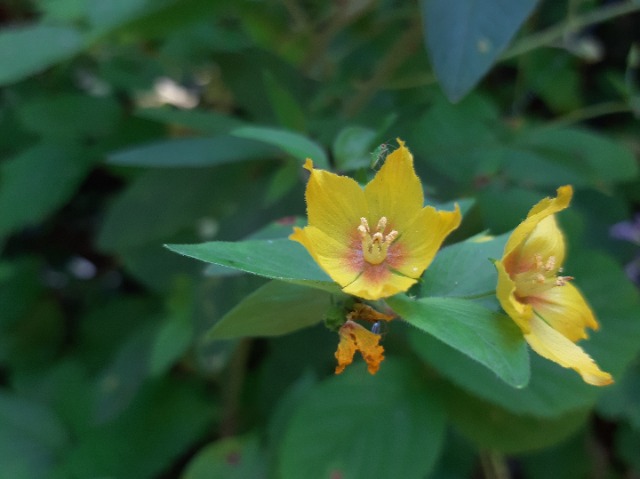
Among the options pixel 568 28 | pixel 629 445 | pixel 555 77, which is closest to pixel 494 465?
pixel 629 445

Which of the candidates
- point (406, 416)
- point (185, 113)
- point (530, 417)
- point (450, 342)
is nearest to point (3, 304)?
point (185, 113)

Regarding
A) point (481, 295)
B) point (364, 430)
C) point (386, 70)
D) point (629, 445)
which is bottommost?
point (629, 445)

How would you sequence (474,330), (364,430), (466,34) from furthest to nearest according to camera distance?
(364,430) < (466,34) < (474,330)

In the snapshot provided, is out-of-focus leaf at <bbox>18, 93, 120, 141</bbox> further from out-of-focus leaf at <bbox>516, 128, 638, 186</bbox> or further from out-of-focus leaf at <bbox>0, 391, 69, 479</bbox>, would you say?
out-of-focus leaf at <bbox>516, 128, 638, 186</bbox>

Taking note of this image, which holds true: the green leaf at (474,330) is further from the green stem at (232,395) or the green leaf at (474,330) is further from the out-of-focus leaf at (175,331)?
the green stem at (232,395)

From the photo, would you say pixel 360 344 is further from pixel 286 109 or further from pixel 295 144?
pixel 286 109
